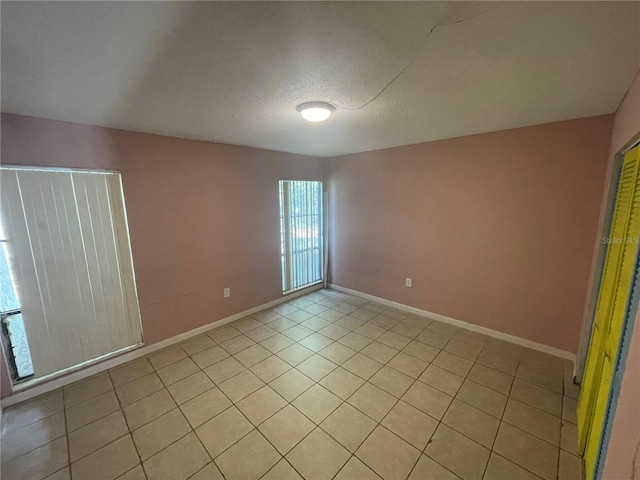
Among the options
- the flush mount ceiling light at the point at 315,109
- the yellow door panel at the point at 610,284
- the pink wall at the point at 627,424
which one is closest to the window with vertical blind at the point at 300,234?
the flush mount ceiling light at the point at 315,109

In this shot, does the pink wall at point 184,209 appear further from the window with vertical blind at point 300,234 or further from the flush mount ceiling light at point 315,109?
the flush mount ceiling light at point 315,109

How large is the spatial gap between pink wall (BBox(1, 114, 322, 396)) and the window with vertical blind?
154 millimetres

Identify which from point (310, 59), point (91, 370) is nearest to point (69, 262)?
point (91, 370)

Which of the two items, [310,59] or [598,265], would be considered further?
[598,265]

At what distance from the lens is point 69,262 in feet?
6.95

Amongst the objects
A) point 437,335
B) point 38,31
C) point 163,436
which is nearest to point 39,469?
point 163,436

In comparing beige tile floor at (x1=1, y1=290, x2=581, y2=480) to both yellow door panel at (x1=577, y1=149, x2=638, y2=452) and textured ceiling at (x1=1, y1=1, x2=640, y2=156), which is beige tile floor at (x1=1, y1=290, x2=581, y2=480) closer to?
yellow door panel at (x1=577, y1=149, x2=638, y2=452)

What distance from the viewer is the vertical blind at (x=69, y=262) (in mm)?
1907

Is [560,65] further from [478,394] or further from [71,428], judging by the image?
[71,428]

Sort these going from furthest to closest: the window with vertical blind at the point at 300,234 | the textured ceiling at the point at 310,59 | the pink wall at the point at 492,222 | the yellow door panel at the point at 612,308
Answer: the window with vertical blind at the point at 300,234 → the pink wall at the point at 492,222 → the yellow door panel at the point at 612,308 → the textured ceiling at the point at 310,59

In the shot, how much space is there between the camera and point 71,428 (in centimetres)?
174

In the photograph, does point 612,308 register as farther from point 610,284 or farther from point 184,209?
point 184,209

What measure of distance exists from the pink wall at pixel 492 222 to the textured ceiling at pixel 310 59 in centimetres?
46

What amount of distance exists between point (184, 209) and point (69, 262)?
1.03 metres
